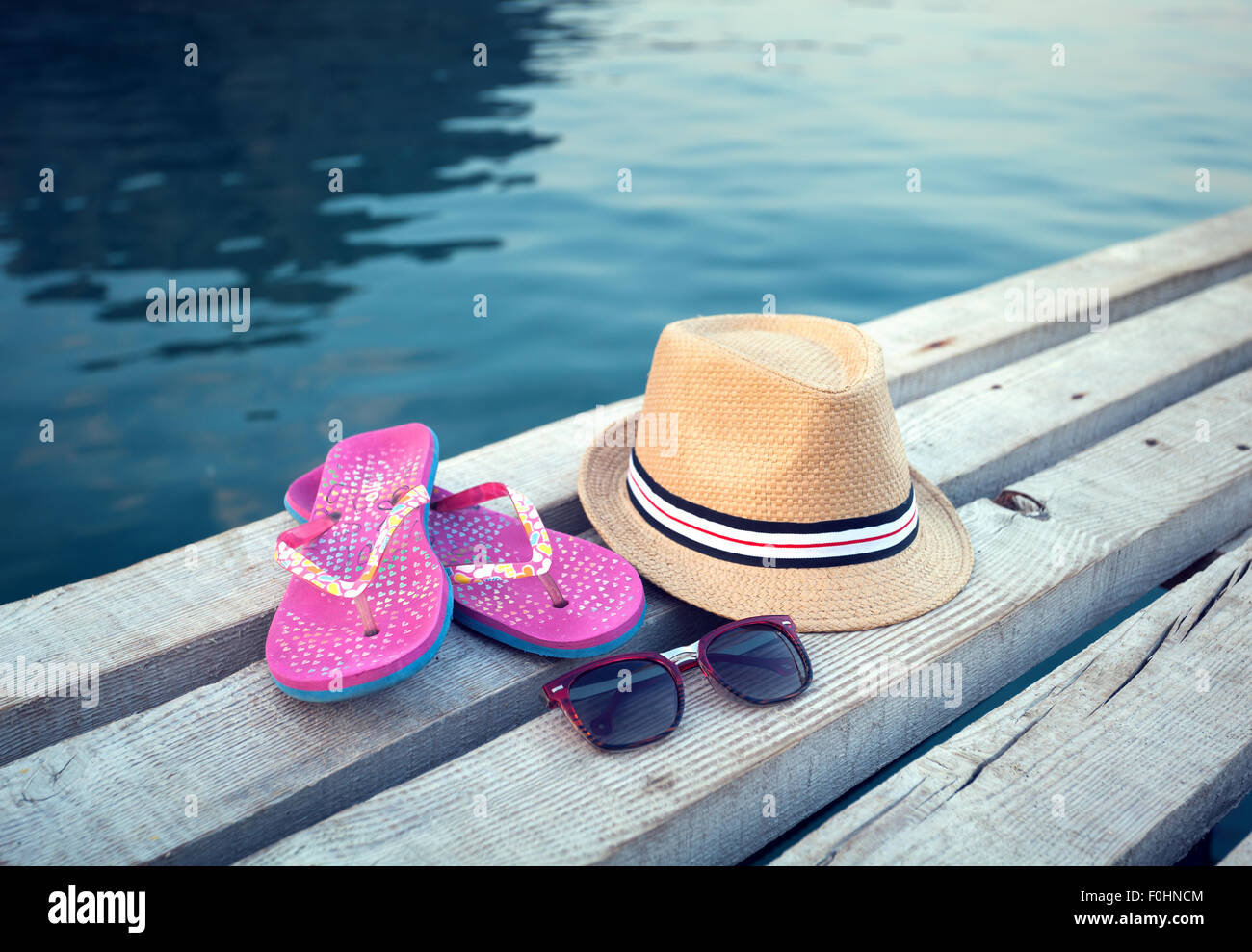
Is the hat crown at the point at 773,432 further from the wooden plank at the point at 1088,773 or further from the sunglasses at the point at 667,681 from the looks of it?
the wooden plank at the point at 1088,773

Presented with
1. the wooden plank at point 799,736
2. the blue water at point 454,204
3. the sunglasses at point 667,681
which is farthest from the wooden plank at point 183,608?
the blue water at point 454,204

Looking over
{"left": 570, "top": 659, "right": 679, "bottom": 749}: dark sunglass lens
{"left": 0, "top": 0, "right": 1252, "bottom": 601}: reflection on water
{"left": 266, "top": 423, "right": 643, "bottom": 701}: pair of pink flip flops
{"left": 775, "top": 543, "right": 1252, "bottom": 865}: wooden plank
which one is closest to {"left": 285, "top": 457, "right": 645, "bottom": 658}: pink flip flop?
{"left": 266, "top": 423, "right": 643, "bottom": 701}: pair of pink flip flops

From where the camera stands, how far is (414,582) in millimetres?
1696

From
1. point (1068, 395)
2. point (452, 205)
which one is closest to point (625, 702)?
point (1068, 395)

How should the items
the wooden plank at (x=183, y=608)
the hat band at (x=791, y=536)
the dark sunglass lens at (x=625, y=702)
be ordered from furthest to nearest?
the hat band at (x=791, y=536) < the wooden plank at (x=183, y=608) < the dark sunglass lens at (x=625, y=702)

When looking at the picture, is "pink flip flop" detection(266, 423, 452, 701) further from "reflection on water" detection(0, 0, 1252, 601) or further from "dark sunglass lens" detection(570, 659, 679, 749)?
"reflection on water" detection(0, 0, 1252, 601)

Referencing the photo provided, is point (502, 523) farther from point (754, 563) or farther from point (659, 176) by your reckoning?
point (659, 176)

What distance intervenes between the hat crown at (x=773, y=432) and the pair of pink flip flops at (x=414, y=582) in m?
0.25

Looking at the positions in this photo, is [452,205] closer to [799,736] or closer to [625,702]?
[625,702]

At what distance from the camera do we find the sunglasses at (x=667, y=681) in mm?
1505

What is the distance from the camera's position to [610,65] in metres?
9.72

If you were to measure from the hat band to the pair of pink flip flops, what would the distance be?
16 cm
